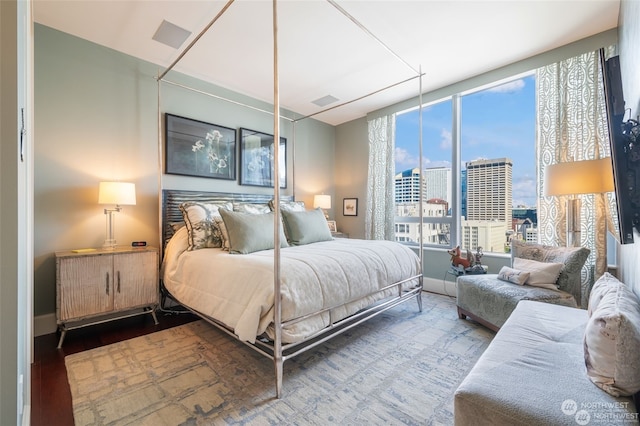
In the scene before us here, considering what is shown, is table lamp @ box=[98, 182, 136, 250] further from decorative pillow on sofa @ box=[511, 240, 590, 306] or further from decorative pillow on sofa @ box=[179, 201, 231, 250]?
decorative pillow on sofa @ box=[511, 240, 590, 306]

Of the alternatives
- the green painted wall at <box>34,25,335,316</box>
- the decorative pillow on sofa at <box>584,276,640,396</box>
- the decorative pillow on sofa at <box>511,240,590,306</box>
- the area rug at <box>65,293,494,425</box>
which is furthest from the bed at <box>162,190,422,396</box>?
the decorative pillow on sofa at <box>584,276,640,396</box>

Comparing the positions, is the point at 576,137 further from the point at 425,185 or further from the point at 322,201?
the point at 322,201

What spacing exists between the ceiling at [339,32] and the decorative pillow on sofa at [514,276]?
220 centimetres

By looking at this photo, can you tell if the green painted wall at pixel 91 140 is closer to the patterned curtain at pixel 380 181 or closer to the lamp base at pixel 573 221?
the patterned curtain at pixel 380 181

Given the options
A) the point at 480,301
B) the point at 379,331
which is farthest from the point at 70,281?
the point at 480,301

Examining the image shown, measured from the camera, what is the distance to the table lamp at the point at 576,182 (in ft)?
7.07

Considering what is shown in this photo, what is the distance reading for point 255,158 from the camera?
3953 mm

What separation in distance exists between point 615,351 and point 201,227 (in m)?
2.81

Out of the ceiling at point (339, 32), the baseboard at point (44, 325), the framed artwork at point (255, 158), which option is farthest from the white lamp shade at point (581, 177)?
the baseboard at point (44, 325)

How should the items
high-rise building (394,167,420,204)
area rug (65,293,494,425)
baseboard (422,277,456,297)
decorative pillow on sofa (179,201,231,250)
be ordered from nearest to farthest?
1. area rug (65,293,494,425)
2. decorative pillow on sofa (179,201,231,250)
3. baseboard (422,277,456,297)
4. high-rise building (394,167,420,204)

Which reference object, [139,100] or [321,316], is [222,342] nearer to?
[321,316]

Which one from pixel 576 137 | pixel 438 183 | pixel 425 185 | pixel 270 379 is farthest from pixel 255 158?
pixel 576 137

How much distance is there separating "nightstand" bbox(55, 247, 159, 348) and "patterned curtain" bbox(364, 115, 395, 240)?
307cm

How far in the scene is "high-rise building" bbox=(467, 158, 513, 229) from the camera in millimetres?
3375
